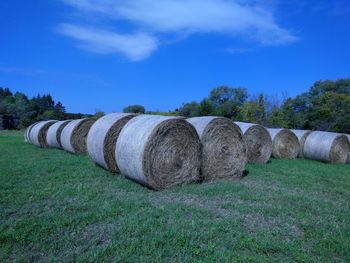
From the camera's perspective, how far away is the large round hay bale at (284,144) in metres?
15.7

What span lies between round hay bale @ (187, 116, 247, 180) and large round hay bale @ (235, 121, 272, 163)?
360cm

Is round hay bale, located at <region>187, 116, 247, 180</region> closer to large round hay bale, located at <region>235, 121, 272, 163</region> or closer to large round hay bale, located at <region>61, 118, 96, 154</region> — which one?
large round hay bale, located at <region>235, 121, 272, 163</region>

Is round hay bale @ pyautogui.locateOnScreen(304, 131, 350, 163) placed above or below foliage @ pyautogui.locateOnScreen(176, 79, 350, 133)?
below

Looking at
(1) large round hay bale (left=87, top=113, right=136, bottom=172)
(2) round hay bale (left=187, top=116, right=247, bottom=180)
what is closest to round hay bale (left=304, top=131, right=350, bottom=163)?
(2) round hay bale (left=187, top=116, right=247, bottom=180)

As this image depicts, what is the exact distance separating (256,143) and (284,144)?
3.46 metres

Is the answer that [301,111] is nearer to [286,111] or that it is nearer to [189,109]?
[286,111]

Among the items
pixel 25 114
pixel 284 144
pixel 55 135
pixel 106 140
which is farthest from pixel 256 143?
pixel 25 114

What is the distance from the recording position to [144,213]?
17.0 feet

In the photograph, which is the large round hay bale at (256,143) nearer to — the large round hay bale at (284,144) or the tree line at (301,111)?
the large round hay bale at (284,144)

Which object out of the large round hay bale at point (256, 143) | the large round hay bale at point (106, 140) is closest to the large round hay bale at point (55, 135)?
the large round hay bale at point (106, 140)

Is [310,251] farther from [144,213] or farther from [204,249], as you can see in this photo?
[144,213]

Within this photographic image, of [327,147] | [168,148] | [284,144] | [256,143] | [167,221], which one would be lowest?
[167,221]

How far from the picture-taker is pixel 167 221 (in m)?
4.90

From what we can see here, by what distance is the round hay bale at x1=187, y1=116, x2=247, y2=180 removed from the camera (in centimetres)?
864
